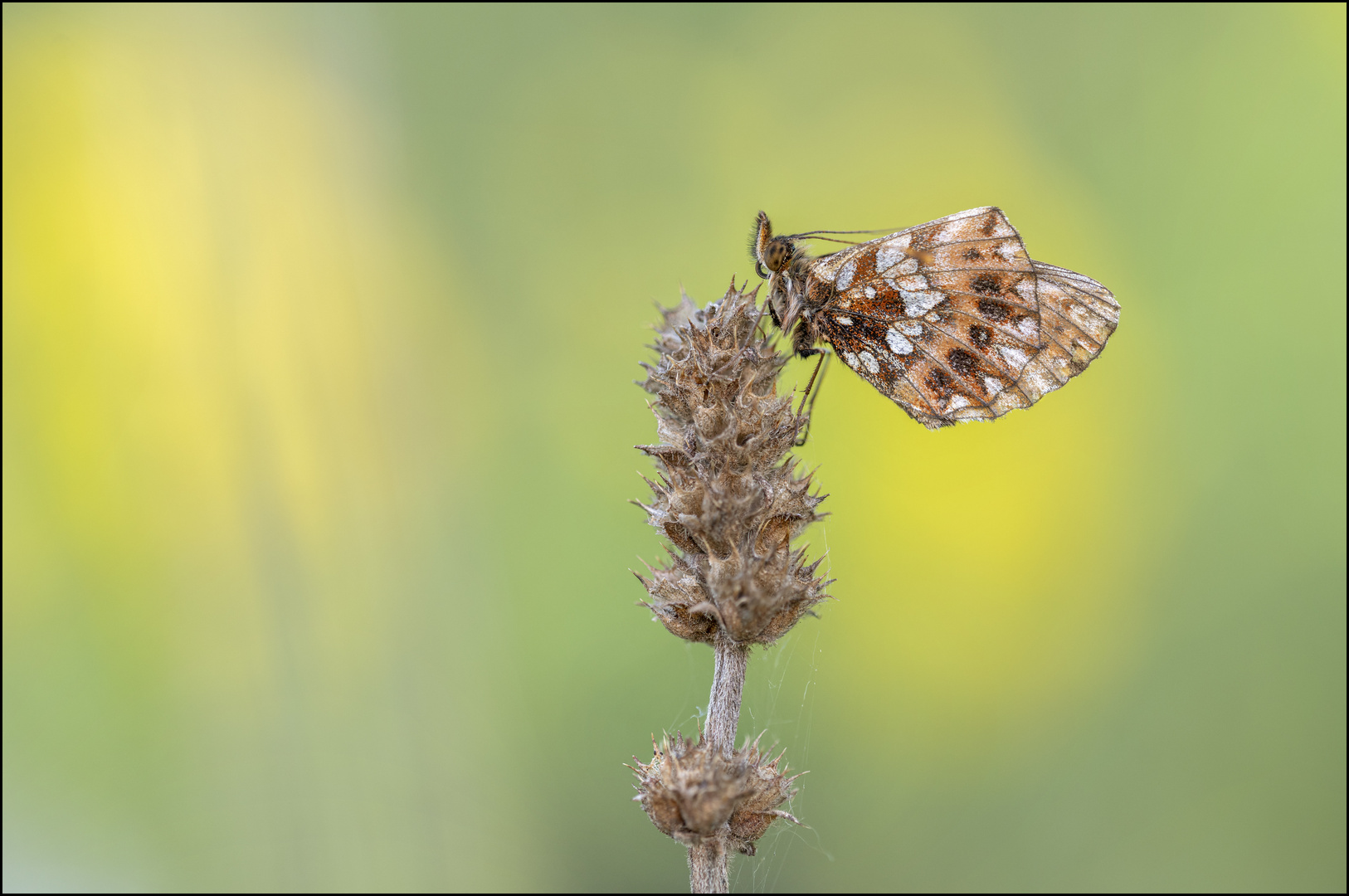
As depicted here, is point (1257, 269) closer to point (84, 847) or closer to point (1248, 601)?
point (1248, 601)

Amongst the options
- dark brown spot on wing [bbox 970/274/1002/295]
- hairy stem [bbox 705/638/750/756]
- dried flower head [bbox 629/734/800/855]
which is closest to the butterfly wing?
dark brown spot on wing [bbox 970/274/1002/295]

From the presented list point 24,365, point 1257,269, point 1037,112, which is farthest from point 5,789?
point 1257,269

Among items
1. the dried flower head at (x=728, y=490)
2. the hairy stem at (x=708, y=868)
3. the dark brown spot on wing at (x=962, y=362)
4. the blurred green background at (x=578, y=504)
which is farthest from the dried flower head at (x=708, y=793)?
the blurred green background at (x=578, y=504)

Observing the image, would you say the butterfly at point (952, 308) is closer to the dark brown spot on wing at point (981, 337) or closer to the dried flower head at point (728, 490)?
the dark brown spot on wing at point (981, 337)

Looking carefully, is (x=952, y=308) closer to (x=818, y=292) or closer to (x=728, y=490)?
(x=818, y=292)

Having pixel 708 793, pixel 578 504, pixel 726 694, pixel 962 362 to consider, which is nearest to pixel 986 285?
pixel 962 362

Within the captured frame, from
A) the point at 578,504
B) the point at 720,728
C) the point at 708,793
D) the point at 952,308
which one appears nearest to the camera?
the point at 708,793

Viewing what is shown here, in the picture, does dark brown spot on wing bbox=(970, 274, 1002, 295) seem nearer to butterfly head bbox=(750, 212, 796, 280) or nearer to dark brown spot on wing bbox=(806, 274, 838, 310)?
dark brown spot on wing bbox=(806, 274, 838, 310)
